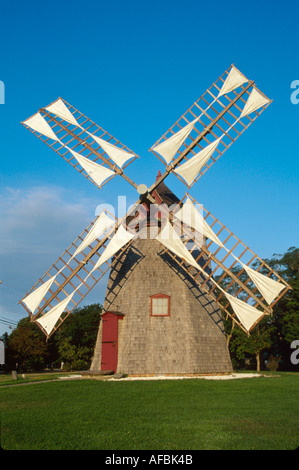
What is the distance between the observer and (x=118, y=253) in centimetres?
1956

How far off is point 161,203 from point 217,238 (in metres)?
3.89

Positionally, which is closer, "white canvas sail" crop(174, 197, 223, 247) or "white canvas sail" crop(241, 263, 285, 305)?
"white canvas sail" crop(241, 263, 285, 305)

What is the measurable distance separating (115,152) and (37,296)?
7.63 metres

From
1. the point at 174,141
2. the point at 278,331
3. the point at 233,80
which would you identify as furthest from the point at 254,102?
the point at 278,331

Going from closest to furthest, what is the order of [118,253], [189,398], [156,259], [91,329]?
[189,398] < [156,259] < [118,253] < [91,329]

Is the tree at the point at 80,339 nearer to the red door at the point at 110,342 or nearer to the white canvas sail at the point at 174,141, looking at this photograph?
the red door at the point at 110,342

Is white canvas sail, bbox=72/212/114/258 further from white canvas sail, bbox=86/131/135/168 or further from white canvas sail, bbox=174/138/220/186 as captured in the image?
white canvas sail, bbox=174/138/220/186

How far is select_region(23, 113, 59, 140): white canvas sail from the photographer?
746 inches

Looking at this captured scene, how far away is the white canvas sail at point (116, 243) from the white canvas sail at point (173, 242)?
1.45 m

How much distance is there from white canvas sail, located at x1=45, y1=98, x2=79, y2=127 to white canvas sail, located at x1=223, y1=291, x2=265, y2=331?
11.2m

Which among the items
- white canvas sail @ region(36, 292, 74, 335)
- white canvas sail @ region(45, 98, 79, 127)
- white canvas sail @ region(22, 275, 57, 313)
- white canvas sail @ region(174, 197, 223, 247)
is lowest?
white canvas sail @ region(36, 292, 74, 335)

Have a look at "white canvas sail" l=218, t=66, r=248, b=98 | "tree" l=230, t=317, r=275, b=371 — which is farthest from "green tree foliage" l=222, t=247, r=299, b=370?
"white canvas sail" l=218, t=66, r=248, b=98

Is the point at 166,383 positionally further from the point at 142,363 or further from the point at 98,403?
the point at 98,403
